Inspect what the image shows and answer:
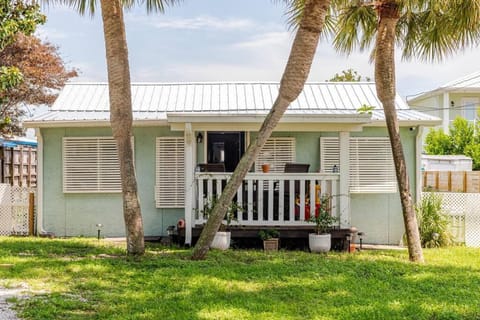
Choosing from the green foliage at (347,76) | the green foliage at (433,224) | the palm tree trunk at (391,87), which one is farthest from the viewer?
the green foliage at (347,76)

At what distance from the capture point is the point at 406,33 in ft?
30.0

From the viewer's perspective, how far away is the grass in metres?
4.94

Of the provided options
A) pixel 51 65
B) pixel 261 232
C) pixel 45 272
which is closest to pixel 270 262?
pixel 261 232

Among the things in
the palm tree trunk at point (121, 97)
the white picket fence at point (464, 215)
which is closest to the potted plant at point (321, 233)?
the white picket fence at point (464, 215)

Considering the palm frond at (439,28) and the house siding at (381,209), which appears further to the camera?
the house siding at (381,209)

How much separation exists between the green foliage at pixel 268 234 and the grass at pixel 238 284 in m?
0.46

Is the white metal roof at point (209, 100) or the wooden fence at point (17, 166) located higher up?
the white metal roof at point (209, 100)

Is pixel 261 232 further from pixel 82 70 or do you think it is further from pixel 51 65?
pixel 82 70

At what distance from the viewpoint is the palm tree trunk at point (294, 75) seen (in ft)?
23.3

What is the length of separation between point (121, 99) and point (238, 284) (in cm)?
349

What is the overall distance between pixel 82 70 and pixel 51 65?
2173 mm

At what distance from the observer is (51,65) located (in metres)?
16.7

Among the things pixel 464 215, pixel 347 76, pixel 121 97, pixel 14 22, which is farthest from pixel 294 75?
pixel 347 76

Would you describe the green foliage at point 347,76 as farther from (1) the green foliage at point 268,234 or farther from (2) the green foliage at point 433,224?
(1) the green foliage at point 268,234
